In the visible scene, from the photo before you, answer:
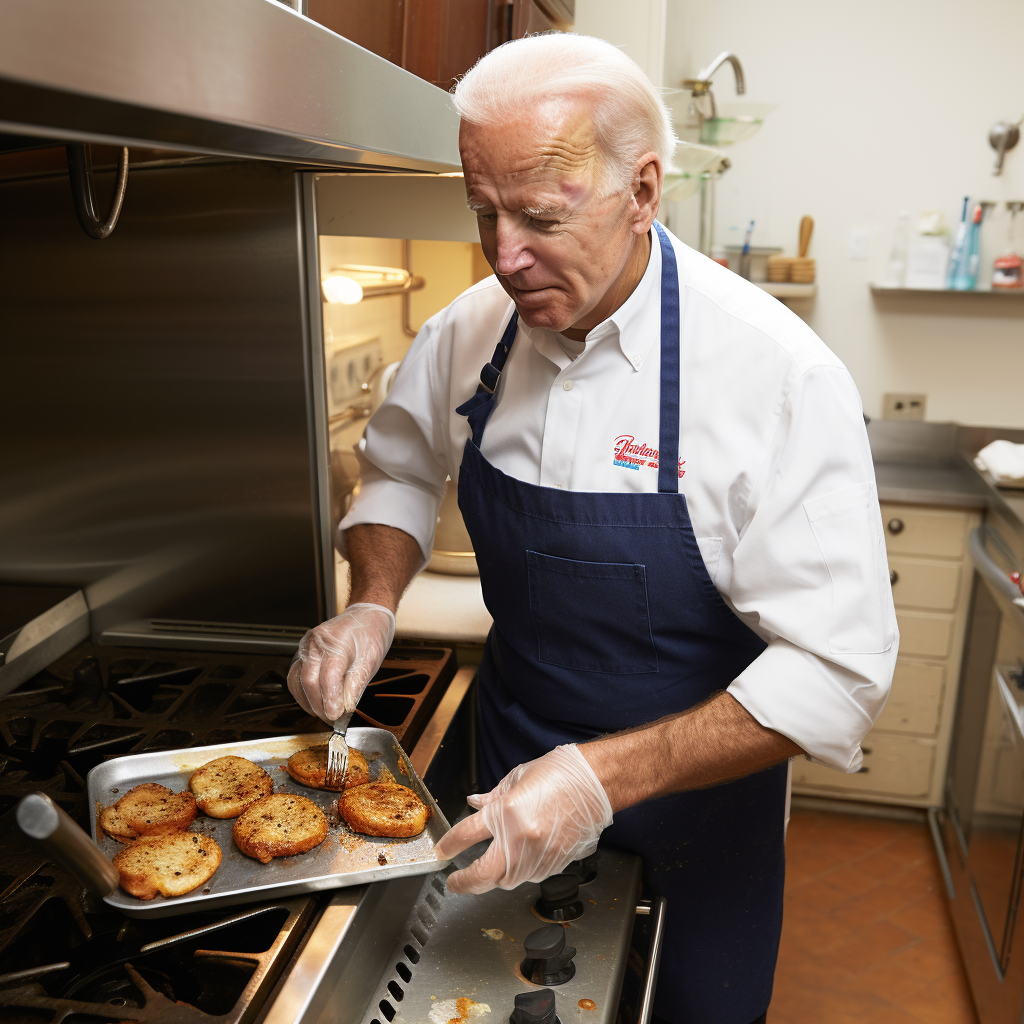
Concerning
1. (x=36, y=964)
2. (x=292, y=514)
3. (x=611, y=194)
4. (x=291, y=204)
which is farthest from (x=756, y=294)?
(x=36, y=964)

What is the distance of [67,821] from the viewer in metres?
0.73

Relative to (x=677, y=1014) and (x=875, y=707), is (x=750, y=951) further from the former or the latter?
(x=875, y=707)

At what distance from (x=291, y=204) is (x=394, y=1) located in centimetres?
33

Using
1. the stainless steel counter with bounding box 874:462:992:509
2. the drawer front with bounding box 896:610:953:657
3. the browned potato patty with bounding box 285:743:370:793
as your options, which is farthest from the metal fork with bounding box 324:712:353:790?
the drawer front with bounding box 896:610:953:657

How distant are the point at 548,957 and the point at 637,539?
1.58 feet

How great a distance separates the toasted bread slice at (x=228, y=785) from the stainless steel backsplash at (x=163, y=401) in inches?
20.0

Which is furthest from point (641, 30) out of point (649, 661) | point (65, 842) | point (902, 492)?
point (65, 842)

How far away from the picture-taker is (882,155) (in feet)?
11.1

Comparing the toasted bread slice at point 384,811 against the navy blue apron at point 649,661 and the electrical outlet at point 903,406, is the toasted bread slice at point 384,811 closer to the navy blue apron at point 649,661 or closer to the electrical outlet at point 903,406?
the navy blue apron at point 649,661

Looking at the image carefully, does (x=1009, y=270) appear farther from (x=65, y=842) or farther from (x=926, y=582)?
(x=65, y=842)

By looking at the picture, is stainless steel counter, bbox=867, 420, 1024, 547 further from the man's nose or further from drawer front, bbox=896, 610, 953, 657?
the man's nose

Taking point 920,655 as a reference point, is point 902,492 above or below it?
above

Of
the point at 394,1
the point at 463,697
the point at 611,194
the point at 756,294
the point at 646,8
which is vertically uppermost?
the point at 646,8

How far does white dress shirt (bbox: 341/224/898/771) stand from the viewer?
105cm
